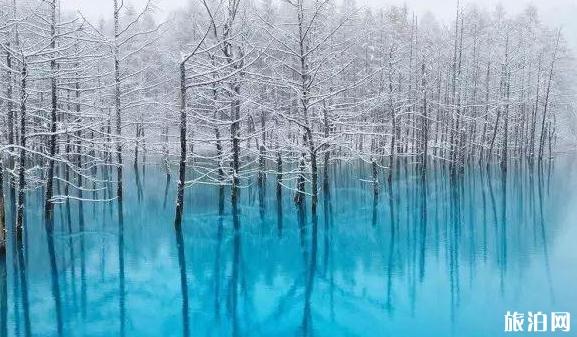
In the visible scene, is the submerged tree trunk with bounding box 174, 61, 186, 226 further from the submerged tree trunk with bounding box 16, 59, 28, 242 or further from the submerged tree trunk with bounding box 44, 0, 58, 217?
the submerged tree trunk with bounding box 16, 59, 28, 242

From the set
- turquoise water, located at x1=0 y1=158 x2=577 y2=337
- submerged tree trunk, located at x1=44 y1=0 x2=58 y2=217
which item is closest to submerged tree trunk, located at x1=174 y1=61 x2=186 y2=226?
turquoise water, located at x1=0 y1=158 x2=577 y2=337

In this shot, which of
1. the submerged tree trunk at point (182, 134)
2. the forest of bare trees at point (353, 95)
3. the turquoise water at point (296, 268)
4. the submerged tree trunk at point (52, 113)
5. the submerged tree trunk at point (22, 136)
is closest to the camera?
the turquoise water at point (296, 268)

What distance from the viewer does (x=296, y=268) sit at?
17609mm

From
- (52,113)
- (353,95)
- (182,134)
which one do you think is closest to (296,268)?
(182,134)

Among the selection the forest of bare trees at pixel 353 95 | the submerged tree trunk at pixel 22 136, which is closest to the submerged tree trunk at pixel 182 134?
the forest of bare trees at pixel 353 95

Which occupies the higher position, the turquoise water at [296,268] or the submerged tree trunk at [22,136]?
the submerged tree trunk at [22,136]

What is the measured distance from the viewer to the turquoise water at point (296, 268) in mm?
12906

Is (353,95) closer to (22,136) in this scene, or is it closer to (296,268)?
(296,268)

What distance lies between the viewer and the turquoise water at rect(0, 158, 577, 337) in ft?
42.3

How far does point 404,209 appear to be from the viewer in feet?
94.3

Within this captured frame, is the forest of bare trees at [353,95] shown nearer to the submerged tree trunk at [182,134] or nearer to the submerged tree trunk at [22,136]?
the submerged tree trunk at [182,134]

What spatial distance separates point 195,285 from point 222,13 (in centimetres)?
1811

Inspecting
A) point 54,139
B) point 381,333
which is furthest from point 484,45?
point 381,333

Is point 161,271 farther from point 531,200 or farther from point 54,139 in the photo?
point 531,200
